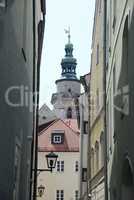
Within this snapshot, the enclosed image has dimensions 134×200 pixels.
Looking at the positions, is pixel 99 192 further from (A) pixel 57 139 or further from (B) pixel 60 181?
(A) pixel 57 139

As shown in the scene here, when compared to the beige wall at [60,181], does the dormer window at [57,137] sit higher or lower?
higher

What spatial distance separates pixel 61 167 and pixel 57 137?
4.74 meters

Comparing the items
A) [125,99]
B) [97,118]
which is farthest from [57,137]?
[125,99]

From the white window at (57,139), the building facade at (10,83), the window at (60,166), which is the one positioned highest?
the white window at (57,139)

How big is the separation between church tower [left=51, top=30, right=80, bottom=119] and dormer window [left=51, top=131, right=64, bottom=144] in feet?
136

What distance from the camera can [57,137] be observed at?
205 feet

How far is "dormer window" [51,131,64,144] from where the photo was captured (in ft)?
202

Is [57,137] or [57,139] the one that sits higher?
[57,137]

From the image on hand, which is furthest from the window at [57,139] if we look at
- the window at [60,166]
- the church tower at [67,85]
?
the church tower at [67,85]

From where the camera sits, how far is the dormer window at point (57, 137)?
61719 mm

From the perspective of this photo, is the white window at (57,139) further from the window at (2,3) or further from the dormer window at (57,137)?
the window at (2,3)

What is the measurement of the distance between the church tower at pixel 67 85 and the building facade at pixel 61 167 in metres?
42.9

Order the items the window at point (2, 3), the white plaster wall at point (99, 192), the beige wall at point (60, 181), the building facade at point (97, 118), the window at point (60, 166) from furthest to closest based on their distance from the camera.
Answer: the window at point (60, 166)
the beige wall at point (60, 181)
the building facade at point (97, 118)
the white plaster wall at point (99, 192)
the window at point (2, 3)

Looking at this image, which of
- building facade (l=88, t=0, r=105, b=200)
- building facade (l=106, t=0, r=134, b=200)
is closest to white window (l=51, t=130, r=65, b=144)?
building facade (l=88, t=0, r=105, b=200)
